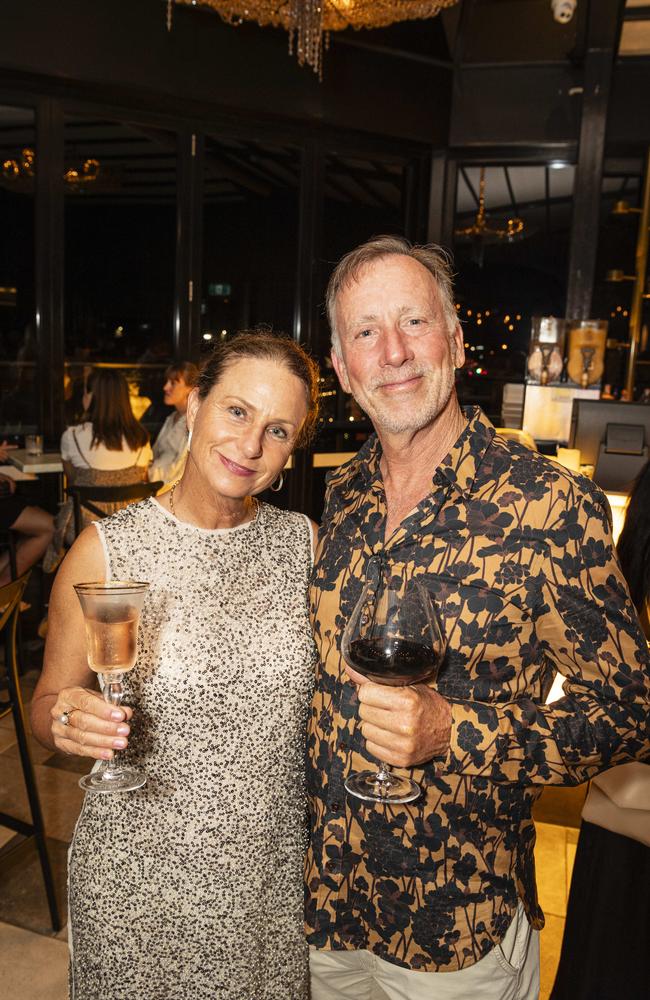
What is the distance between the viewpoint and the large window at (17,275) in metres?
4.93

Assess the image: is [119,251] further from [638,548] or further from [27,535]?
[638,548]

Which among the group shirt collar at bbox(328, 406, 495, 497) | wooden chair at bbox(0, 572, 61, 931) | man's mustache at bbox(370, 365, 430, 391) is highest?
man's mustache at bbox(370, 365, 430, 391)

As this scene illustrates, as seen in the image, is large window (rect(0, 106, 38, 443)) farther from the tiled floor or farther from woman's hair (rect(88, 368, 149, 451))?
the tiled floor

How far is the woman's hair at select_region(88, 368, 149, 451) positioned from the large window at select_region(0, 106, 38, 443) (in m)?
0.54

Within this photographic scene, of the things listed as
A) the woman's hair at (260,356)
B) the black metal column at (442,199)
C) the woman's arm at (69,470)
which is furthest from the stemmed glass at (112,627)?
the black metal column at (442,199)

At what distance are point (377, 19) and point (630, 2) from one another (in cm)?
218

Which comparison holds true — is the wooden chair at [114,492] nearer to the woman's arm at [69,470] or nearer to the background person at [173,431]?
the woman's arm at [69,470]

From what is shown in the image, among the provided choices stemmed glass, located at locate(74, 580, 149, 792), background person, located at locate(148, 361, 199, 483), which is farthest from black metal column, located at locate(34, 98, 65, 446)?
stemmed glass, located at locate(74, 580, 149, 792)

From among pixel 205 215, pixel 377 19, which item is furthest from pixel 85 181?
pixel 377 19

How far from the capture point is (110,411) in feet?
16.0

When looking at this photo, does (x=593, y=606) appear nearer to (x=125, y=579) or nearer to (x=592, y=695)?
(x=592, y=695)

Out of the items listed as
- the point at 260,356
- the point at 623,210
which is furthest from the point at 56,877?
the point at 623,210

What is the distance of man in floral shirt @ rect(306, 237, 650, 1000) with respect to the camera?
129 centimetres

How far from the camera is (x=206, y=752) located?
150 centimetres
